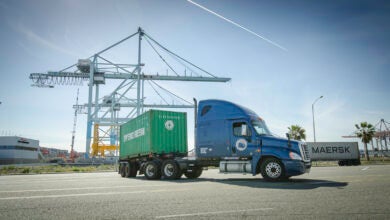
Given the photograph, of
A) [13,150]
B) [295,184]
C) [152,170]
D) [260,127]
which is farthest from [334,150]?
[13,150]

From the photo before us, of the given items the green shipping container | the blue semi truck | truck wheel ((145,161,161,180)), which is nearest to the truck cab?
the blue semi truck

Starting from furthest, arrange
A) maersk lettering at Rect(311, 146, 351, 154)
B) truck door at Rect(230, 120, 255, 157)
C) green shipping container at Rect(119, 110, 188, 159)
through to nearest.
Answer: maersk lettering at Rect(311, 146, 351, 154), green shipping container at Rect(119, 110, 188, 159), truck door at Rect(230, 120, 255, 157)

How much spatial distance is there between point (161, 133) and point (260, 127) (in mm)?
5290

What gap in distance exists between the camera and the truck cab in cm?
1041

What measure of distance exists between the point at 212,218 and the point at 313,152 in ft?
123

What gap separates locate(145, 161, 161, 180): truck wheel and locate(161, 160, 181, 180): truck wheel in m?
0.28

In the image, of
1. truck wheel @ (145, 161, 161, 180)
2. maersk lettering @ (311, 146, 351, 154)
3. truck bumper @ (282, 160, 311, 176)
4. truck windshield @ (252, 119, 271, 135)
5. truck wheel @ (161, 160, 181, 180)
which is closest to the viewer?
truck bumper @ (282, 160, 311, 176)

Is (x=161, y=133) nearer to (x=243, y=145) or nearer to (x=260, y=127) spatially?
(x=243, y=145)

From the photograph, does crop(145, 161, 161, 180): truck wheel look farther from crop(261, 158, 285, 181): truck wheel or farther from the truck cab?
crop(261, 158, 285, 181): truck wheel

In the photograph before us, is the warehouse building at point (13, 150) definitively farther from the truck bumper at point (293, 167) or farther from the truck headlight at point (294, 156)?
the truck headlight at point (294, 156)

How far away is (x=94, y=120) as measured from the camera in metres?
46.0

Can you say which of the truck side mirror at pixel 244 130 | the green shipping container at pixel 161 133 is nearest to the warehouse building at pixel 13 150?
the green shipping container at pixel 161 133

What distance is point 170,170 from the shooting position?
1315 centimetres

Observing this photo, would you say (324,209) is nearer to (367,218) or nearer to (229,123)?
(367,218)
